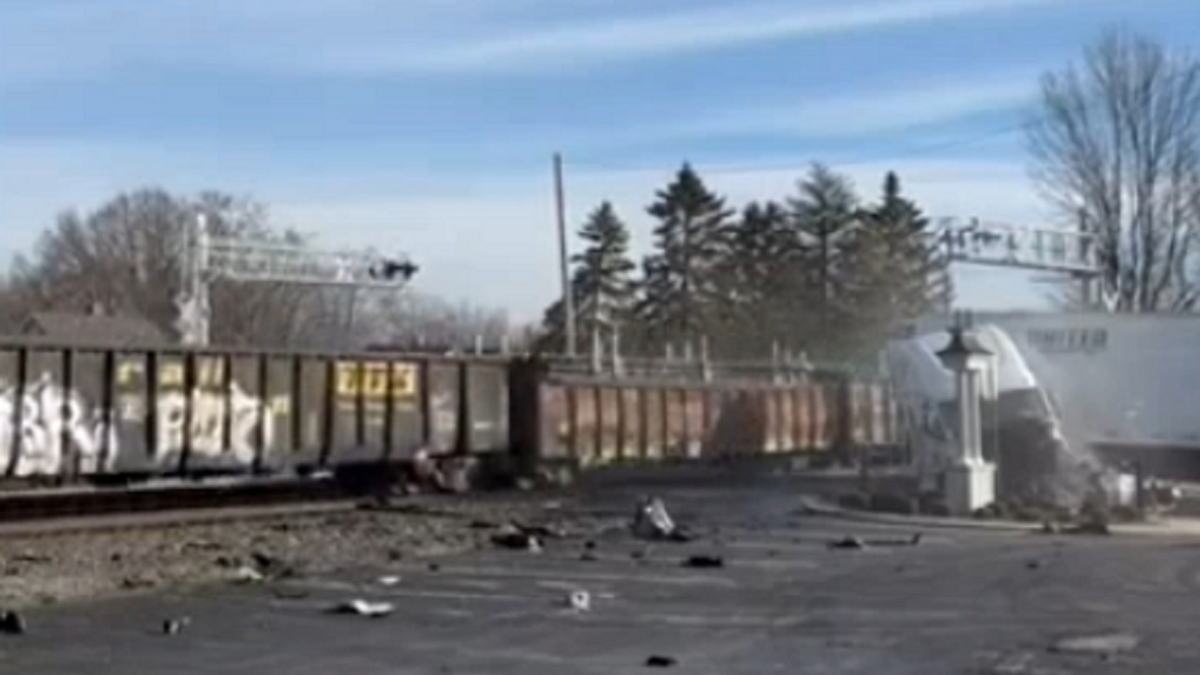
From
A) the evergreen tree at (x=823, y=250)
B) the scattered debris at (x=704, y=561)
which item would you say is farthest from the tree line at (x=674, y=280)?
the scattered debris at (x=704, y=561)

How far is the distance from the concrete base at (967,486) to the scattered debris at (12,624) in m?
18.4

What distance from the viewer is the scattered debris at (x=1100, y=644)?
14922mm

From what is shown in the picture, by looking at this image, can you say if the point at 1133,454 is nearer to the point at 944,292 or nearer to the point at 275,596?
the point at 275,596

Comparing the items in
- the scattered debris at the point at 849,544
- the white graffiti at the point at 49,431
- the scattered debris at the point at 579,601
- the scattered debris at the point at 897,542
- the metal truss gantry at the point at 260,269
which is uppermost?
the metal truss gantry at the point at 260,269

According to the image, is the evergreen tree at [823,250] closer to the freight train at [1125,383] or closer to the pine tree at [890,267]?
the pine tree at [890,267]

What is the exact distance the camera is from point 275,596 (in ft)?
63.4

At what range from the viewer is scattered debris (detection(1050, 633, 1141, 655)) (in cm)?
1492

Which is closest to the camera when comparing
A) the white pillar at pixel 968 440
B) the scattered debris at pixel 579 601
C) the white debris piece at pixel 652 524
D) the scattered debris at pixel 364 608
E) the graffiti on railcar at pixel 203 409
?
the scattered debris at pixel 364 608

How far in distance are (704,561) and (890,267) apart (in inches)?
3013

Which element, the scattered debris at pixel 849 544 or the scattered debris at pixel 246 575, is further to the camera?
the scattered debris at pixel 849 544

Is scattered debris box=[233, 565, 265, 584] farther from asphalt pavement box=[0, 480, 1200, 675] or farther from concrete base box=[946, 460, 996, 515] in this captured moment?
concrete base box=[946, 460, 996, 515]

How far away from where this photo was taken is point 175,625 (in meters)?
16.8

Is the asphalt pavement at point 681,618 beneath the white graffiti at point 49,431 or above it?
beneath

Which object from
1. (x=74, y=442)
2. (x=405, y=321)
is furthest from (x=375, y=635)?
(x=405, y=321)
